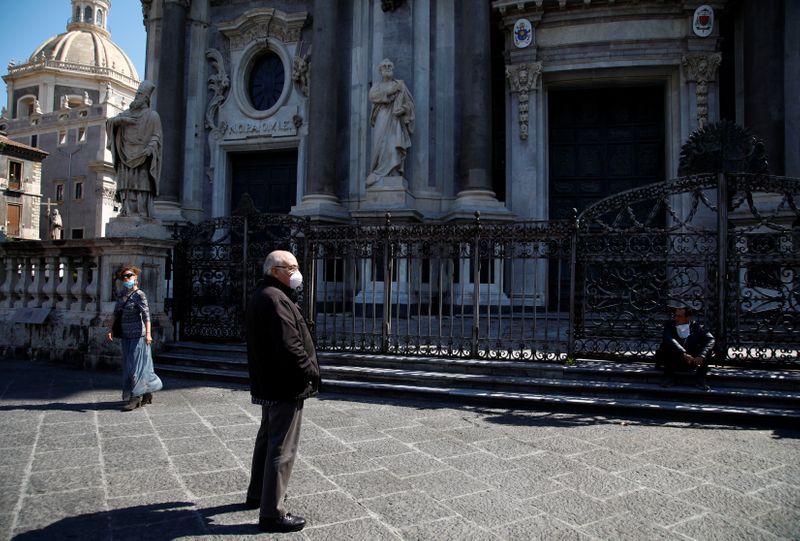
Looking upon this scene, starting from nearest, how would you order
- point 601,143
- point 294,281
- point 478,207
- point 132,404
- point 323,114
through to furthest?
1. point 294,281
2. point 132,404
3. point 478,207
4. point 323,114
5. point 601,143

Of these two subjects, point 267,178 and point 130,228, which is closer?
point 130,228

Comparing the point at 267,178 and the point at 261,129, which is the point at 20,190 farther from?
the point at 261,129

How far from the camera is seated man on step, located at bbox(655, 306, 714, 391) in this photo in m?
6.83

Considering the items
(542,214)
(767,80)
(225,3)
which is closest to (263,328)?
(542,214)

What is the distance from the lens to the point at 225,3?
16594mm

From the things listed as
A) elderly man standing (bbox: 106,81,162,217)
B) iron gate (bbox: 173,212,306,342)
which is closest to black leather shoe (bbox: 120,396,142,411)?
iron gate (bbox: 173,212,306,342)

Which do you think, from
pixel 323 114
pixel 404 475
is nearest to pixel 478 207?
pixel 323 114

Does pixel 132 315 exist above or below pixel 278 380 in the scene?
above

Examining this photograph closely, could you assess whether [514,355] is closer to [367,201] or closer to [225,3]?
[367,201]

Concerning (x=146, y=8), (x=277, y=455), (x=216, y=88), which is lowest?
(x=277, y=455)

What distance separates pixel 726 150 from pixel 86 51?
66527mm

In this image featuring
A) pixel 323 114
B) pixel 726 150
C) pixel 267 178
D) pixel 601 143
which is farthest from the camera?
pixel 267 178

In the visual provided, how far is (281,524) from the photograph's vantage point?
3.41 meters

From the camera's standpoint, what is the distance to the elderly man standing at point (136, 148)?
30.1ft
